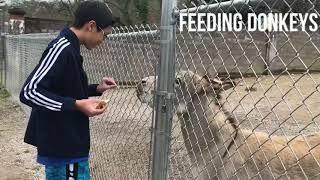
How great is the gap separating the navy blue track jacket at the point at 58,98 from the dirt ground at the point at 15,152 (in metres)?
3.30

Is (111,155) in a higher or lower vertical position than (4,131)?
lower

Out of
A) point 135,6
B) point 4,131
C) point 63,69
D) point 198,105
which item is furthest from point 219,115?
point 135,6

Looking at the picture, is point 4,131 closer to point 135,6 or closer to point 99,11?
point 99,11

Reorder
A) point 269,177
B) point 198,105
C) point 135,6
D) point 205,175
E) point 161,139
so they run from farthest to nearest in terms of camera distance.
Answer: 1. point 135,6
2. point 198,105
3. point 205,175
4. point 269,177
5. point 161,139

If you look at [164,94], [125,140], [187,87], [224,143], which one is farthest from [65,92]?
[125,140]

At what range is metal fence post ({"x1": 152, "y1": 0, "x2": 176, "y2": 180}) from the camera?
9.37 feet

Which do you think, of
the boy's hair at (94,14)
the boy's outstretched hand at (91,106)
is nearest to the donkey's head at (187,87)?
the boy's hair at (94,14)

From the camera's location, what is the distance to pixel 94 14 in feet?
10.5

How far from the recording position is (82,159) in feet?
11.0

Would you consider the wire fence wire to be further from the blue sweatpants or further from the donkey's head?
the blue sweatpants

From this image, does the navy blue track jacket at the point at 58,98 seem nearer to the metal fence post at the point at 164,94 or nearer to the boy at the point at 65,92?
the boy at the point at 65,92

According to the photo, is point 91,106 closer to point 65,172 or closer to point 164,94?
point 164,94

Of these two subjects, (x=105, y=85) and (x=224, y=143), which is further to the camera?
(x=224, y=143)

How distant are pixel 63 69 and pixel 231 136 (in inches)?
58.0
